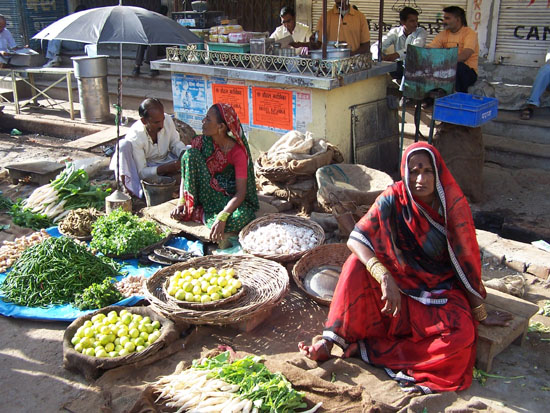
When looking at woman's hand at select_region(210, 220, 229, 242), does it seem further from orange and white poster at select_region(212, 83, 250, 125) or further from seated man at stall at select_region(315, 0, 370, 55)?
seated man at stall at select_region(315, 0, 370, 55)

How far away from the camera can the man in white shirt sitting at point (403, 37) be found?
296 inches

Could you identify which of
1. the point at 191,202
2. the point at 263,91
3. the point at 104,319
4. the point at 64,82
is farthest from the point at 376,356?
the point at 64,82

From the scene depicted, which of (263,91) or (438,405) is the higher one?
(263,91)

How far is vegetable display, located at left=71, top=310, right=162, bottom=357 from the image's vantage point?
138 inches

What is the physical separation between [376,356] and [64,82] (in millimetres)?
10552

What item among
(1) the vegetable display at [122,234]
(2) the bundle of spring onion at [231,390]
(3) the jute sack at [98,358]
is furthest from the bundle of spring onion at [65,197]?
(2) the bundle of spring onion at [231,390]

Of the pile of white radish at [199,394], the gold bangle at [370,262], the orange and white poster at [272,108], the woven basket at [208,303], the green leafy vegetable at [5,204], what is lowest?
the green leafy vegetable at [5,204]

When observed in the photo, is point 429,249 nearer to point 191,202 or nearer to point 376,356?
point 376,356

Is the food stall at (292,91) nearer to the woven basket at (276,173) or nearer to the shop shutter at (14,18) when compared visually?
the woven basket at (276,173)

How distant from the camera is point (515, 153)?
720 centimetres

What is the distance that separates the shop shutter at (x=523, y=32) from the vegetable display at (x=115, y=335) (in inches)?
264

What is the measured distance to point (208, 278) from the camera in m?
4.01

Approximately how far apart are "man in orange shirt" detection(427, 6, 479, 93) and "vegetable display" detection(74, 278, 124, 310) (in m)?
4.81

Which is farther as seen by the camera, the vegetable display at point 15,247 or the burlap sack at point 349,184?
the burlap sack at point 349,184
